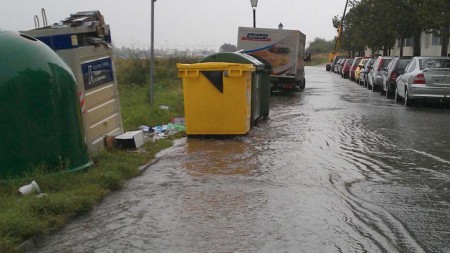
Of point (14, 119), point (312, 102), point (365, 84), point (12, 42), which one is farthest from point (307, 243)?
point (365, 84)

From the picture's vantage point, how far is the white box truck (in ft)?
73.3

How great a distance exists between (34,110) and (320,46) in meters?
137

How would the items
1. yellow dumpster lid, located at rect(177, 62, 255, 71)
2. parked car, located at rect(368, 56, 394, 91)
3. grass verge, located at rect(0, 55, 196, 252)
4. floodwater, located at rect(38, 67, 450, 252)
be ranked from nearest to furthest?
1. grass verge, located at rect(0, 55, 196, 252)
2. floodwater, located at rect(38, 67, 450, 252)
3. yellow dumpster lid, located at rect(177, 62, 255, 71)
4. parked car, located at rect(368, 56, 394, 91)

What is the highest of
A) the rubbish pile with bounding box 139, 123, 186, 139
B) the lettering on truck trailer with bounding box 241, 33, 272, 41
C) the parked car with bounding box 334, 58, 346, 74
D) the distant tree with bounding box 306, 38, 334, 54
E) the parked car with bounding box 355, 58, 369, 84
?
the lettering on truck trailer with bounding box 241, 33, 272, 41

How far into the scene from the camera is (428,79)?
16.1 metres

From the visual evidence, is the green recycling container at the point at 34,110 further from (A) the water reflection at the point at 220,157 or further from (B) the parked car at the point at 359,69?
(B) the parked car at the point at 359,69

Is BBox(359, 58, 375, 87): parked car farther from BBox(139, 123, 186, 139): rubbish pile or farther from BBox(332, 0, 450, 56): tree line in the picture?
BBox(139, 123, 186, 139): rubbish pile

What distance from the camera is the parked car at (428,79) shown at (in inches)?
629

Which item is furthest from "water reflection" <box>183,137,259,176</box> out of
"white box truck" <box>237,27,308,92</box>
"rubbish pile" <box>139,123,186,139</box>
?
"white box truck" <box>237,27,308,92</box>

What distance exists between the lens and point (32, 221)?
4.79m

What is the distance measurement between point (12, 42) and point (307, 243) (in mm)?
4096

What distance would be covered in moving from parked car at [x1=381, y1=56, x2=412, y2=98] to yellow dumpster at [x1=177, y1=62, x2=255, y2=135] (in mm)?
11548

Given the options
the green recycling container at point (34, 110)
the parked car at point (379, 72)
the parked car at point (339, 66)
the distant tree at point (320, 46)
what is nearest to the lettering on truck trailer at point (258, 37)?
the parked car at point (379, 72)

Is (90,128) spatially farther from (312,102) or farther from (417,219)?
(312,102)
